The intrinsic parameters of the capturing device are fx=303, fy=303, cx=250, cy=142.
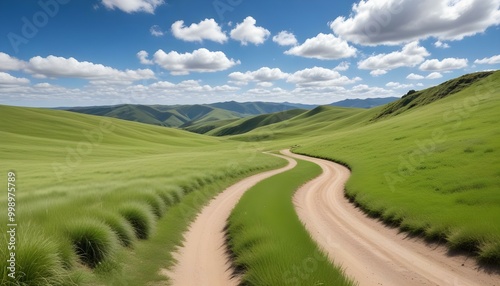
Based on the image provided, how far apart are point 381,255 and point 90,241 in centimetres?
1391

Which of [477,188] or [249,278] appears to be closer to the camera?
[249,278]

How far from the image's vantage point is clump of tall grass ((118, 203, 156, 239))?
A: 53.9 feet

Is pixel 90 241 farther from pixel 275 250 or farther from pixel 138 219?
pixel 275 250

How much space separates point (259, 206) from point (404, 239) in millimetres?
10068

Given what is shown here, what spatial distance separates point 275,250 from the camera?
486 inches

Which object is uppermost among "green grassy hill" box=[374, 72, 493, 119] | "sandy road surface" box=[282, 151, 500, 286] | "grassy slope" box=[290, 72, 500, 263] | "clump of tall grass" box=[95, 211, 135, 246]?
"green grassy hill" box=[374, 72, 493, 119]

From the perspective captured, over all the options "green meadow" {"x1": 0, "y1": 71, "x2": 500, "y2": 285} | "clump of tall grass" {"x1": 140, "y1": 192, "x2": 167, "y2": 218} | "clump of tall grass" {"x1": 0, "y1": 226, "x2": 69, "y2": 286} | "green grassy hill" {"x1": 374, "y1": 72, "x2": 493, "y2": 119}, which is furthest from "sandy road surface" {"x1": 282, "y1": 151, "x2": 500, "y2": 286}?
"green grassy hill" {"x1": 374, "y1": 72, "x2": 493, "y2": 119}

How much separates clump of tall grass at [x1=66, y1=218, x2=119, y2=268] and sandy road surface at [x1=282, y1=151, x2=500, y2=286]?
30.6ft

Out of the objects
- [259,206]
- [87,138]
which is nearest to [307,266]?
[259,206]

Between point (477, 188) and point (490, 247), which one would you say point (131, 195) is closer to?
point (490, 247)

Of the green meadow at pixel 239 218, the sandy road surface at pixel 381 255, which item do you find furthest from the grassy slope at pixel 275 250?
the sandy road surface at pixel 381 255

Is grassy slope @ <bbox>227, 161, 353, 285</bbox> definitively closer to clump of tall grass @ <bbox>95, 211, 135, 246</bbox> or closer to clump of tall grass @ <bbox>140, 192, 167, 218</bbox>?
clump of tall grass @ <bbox>140, 192, 167, 218</bbox>

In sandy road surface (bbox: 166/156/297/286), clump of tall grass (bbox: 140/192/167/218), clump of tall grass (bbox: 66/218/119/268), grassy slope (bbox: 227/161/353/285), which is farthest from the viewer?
clump of tall grass (bbox: 140/192/167/218)

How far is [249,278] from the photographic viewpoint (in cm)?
1127
